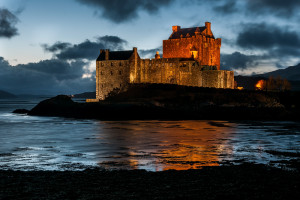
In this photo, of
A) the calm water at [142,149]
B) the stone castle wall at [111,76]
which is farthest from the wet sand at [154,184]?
the stone castle wall at [111,76]

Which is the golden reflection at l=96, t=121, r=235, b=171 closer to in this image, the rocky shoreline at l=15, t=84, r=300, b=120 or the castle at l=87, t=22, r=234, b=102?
the rocky shoreline at l=15, t=84, r=300, b=120

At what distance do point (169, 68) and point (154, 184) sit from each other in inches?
2162

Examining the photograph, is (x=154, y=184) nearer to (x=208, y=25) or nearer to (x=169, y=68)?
(x=169, y=68)

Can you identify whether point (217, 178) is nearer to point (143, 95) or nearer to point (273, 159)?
point (273, 159)

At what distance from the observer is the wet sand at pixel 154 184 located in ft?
37.7

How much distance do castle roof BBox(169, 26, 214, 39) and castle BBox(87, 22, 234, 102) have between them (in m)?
0.43

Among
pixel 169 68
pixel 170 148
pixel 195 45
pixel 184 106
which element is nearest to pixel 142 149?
pixel 170 148

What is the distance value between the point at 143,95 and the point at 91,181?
149 ft

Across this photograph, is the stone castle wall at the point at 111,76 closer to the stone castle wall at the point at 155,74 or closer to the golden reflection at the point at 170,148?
the stone castle wall at the point at 155,74

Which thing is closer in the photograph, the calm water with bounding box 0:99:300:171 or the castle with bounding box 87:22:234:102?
the calm water with bounding box 0:99:300:171

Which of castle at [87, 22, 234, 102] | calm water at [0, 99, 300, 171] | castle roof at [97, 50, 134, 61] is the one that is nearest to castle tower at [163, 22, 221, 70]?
castle at [87, 22, 234, 102]

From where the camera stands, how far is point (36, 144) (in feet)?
87.3

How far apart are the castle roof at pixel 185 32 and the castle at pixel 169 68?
0.43m

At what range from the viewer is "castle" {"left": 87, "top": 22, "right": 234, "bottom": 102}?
6569cm
